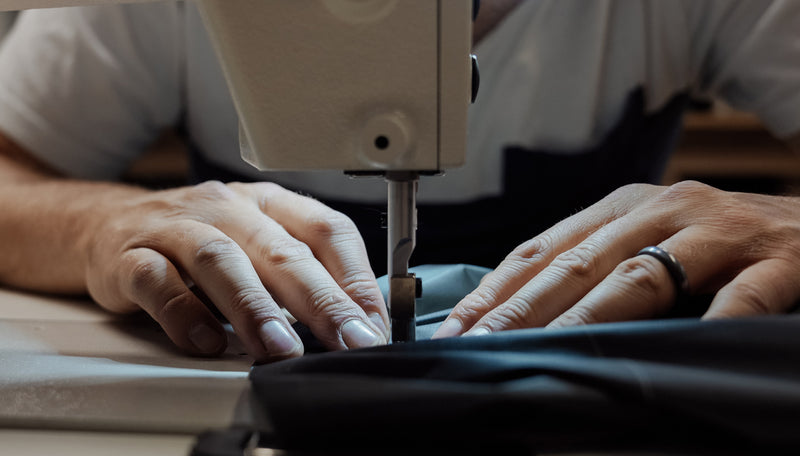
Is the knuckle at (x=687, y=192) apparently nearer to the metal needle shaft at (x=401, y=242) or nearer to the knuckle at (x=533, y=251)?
the knuckle at (x=533, y=251)

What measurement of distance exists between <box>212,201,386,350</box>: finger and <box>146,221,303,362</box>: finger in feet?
0.06

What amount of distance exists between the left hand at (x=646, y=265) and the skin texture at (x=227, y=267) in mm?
104

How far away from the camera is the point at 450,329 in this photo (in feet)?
1.85

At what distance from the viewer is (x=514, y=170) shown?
114 cm

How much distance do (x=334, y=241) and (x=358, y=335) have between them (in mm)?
140

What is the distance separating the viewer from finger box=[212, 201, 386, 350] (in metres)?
0.56

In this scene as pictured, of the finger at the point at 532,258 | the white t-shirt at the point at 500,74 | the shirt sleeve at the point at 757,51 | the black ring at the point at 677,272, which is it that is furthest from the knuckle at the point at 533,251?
the shirt sleeve at the point at 757,51

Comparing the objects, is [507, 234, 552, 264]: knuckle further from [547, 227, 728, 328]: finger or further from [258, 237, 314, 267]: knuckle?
[258, 237, 314, 267]: knuckle

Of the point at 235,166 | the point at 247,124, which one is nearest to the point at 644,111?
the point at 235,166

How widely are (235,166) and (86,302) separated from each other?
0.43m

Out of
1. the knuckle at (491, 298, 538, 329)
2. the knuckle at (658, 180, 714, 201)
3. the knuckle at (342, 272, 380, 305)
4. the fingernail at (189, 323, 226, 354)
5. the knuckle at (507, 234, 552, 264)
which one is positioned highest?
the knuckle at (658, 180, 714, 201)

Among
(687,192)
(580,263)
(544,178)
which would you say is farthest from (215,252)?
(544,178)

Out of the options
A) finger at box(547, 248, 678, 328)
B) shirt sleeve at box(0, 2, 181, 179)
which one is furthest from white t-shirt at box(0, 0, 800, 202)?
finger at box(547, 248, 678, 328)

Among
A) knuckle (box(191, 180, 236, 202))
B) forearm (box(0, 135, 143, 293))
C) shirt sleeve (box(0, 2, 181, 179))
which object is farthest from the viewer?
shirt sleeve (box(0, 2, 181, 179))
